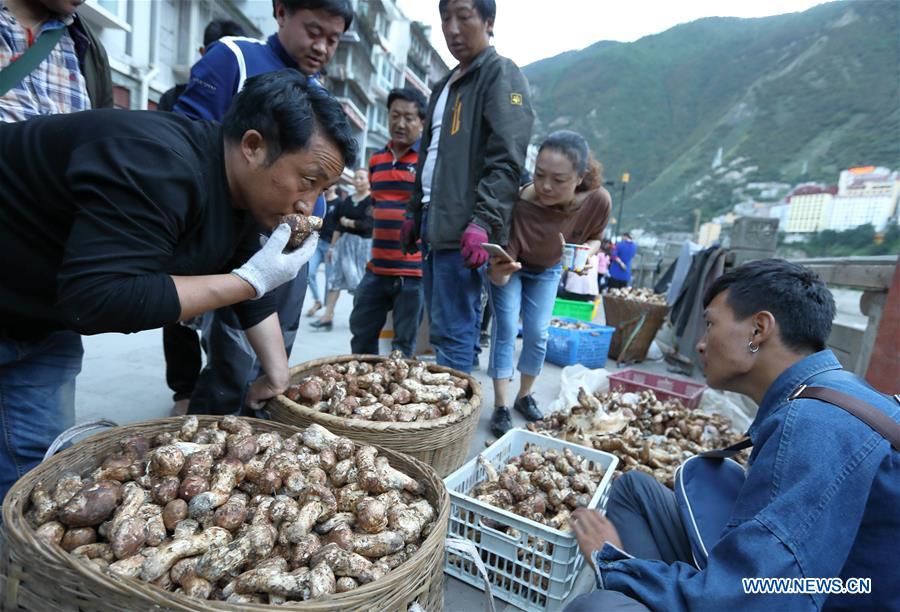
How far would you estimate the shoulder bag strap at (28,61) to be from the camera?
5.41 feet

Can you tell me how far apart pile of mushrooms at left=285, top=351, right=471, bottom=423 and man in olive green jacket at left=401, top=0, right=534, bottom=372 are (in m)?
0.46

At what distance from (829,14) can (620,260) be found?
9771 cm

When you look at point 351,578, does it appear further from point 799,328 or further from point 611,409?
point 611,409

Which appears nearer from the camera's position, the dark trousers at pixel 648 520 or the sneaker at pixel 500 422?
the dark trousers at pixel 648 520

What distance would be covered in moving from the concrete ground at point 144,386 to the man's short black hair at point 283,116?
173 cm

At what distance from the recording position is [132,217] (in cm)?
120

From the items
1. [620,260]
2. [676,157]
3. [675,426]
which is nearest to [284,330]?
[675,426]

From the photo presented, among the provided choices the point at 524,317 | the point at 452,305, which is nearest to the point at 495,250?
the point at 452,305

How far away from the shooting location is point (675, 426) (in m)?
3.21

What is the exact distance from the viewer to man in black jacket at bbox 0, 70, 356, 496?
1.19 meters

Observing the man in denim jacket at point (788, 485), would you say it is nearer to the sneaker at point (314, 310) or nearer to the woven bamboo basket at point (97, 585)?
the woven bamboo basket at point (97, 585)

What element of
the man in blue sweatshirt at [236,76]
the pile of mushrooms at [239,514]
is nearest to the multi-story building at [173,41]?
the man in blue sweatshirt at [236,76]

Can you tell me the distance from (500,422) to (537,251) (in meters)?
1.19

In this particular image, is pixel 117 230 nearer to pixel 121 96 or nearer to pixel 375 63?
pixel 121 96
